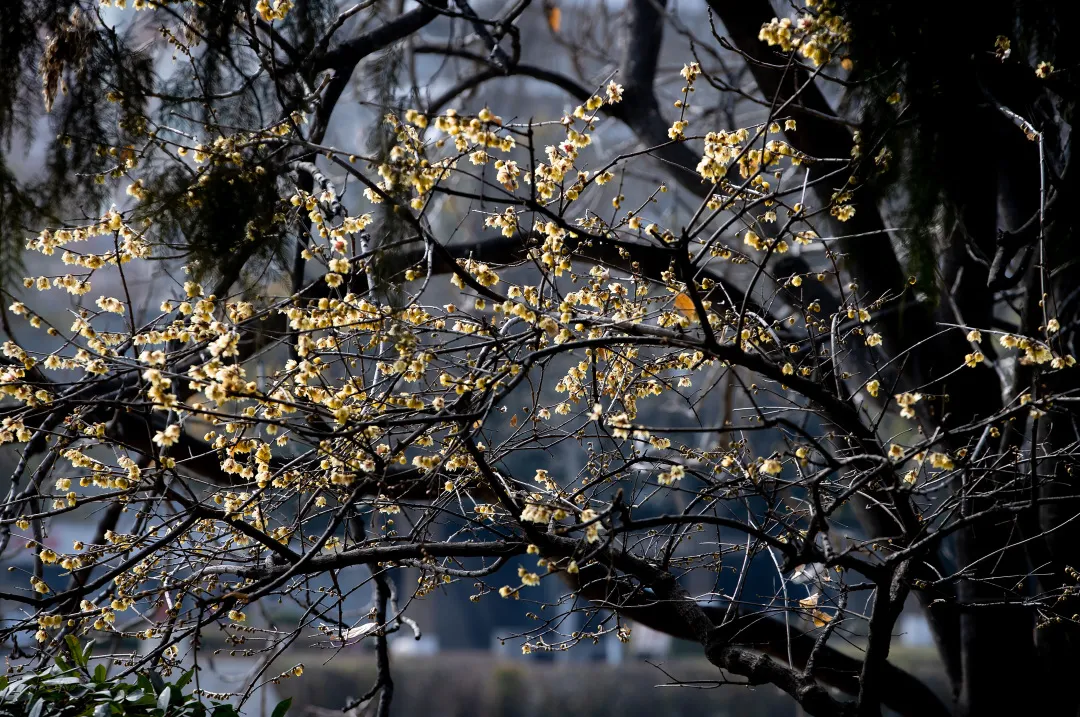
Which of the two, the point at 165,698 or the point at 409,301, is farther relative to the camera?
the point at 165,698

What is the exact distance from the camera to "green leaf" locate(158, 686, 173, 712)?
235 centimetres

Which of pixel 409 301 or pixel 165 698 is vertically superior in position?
pixel 409 301

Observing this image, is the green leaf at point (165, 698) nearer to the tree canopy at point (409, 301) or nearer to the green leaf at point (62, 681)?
the tree canopy at point (409, 301)

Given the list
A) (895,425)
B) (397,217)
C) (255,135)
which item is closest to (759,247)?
(397,217)

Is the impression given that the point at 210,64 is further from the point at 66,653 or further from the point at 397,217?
the point at 66,653

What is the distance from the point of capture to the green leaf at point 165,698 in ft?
7.72

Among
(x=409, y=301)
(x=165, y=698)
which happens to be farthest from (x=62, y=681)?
(x=409, y=301)

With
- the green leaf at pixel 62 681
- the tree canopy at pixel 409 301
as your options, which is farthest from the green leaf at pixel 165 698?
the green leaf at pixel 62 681

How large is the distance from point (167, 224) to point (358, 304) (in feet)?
1.59

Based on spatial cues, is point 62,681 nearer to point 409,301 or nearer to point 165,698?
point 165,698

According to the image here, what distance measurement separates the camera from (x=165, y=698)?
2379 mm

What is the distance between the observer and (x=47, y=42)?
2109mm

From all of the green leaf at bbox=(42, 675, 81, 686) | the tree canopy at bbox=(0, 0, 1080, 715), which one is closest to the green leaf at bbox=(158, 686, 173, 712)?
the tree canopy at bbox=(0, 0, 1080, 715)

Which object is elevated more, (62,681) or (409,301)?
(409,301)
